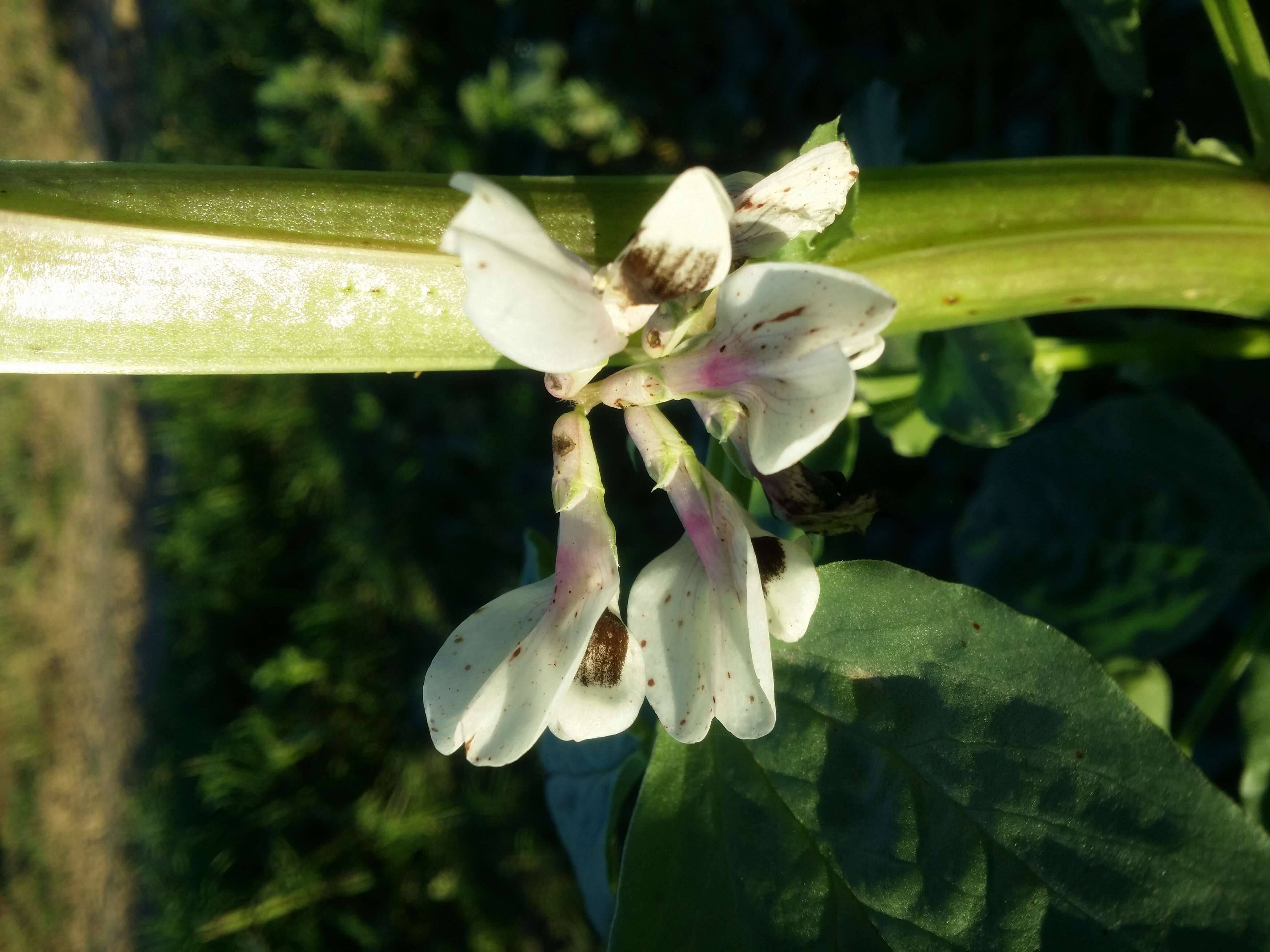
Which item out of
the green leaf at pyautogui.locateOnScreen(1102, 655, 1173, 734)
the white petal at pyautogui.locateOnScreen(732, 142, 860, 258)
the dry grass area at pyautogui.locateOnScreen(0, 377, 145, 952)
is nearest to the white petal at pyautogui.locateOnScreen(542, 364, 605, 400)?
the white petal at pyautogui.locateOnScreen(732, 142, 860, 258)

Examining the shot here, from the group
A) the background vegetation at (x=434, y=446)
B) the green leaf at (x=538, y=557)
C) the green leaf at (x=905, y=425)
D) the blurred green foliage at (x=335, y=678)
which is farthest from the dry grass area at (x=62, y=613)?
the green leaf at (x=905, y=425)

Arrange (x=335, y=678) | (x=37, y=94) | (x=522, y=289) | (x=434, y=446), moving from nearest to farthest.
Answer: (x=522, y=289), (x=434, y=446), (x=335, y=678), (x=37, y=94)

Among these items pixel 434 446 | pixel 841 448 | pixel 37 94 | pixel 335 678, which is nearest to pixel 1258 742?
pixel 841 448

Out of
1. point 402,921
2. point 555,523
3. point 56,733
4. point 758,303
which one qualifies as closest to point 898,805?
point 758,303

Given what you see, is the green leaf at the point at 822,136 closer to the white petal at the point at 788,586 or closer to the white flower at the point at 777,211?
the white flower at the point at 777,211

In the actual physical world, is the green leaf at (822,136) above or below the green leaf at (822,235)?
above

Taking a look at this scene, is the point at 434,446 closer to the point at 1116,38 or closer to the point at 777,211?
the point at 1116,38
